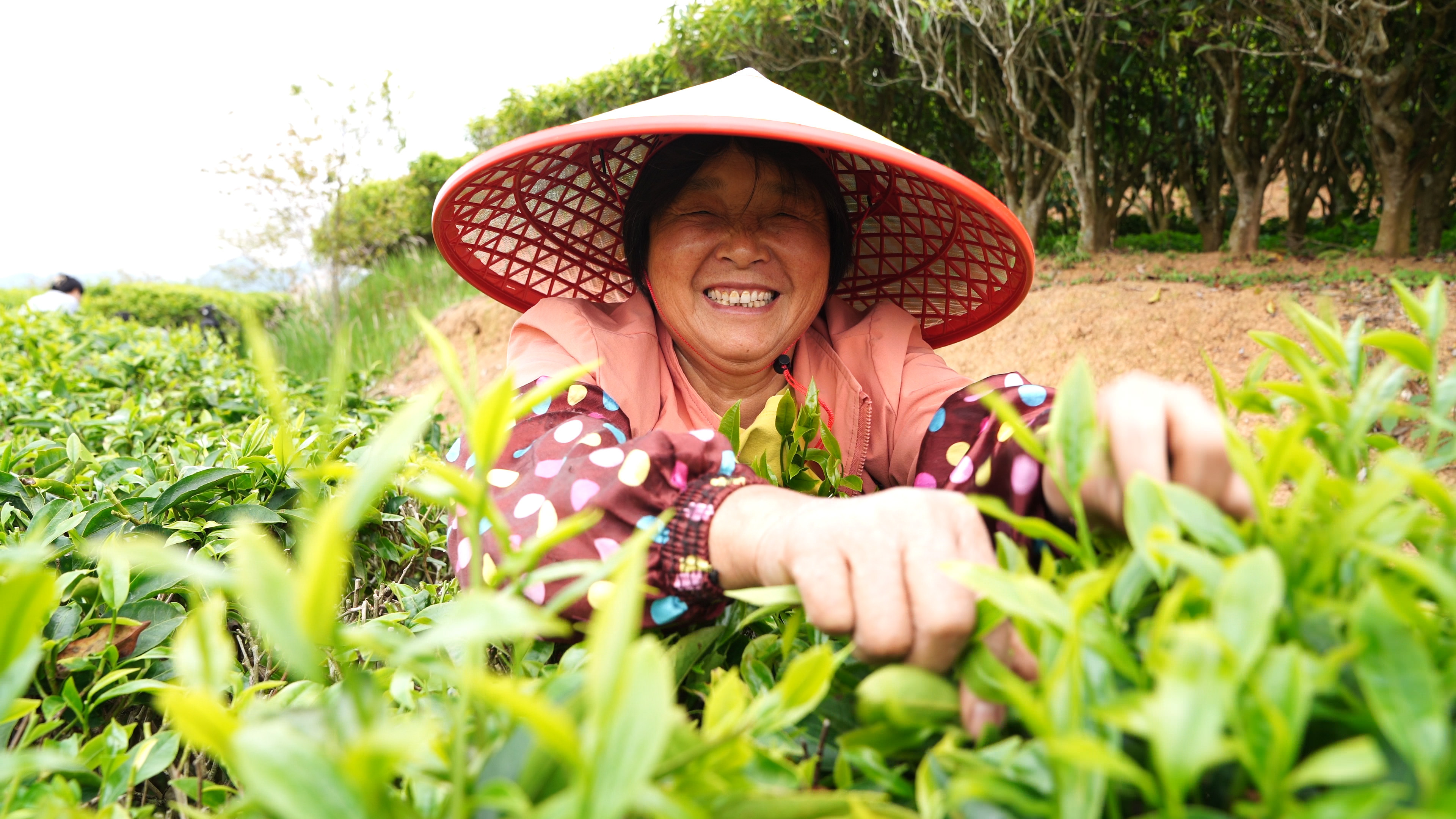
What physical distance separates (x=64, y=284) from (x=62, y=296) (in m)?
1.04

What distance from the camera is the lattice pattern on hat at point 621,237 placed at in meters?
1.69

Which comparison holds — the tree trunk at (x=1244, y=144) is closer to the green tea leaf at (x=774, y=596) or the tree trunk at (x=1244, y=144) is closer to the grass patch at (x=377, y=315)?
the grass patch at (x=377, y=315)

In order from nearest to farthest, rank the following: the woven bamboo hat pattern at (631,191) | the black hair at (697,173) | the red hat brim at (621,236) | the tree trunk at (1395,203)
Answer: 1. the woven bamboo hat pattern at (631,191)
2. the black hair at (697,173)
3. the red hat brim at (621,236)
4. the tree trunk at (1395,203)

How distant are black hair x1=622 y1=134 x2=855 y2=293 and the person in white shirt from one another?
506 centimetres

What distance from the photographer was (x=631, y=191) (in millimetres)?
1756

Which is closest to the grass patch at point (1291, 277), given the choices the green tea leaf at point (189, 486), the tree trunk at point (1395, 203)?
the tree trunk at point (1395, 203)

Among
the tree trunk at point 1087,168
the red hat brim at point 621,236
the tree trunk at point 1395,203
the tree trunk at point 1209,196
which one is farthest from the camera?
the tree trunk at point 1209,196

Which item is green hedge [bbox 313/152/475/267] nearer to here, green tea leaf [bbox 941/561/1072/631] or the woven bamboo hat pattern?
the woven bamboo hat pattern

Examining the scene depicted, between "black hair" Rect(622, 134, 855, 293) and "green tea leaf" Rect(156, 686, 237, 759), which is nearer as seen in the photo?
"green tea leaf" Rect(156, 686, 237, 759)

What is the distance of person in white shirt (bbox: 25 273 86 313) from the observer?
6324 mm

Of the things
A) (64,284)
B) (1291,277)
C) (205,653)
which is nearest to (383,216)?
(64,284)

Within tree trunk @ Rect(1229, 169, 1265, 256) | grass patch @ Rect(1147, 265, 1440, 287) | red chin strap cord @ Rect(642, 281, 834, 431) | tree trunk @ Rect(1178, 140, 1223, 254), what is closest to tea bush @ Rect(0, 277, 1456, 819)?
red chin strap cord @ Rect(642, 281, 834, 431)

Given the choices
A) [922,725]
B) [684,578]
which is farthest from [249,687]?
[922,725]

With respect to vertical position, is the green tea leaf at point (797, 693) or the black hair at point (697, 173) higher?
the black hair at point (697, 173)
